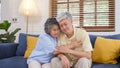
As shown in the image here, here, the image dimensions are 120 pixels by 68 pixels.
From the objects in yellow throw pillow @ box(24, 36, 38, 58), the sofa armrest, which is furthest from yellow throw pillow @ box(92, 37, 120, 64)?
the sofa armrest

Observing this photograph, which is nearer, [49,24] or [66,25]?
[66,25]

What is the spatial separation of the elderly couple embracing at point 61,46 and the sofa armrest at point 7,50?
0.79 m

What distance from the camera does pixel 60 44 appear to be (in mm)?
2369

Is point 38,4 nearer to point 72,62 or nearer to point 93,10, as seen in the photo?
point 93,10

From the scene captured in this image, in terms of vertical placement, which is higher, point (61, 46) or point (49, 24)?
point (49, 24)

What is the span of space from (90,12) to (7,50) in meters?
1.88

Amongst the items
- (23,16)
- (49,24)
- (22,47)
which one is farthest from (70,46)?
(23,16)

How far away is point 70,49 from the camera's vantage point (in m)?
2.26

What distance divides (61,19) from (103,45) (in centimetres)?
70

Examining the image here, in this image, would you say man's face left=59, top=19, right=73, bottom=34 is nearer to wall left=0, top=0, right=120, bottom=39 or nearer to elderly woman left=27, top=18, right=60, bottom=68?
elderly woman left=27, top=18, right=60, bottom=68

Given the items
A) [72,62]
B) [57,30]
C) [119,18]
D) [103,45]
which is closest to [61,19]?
[57,30]

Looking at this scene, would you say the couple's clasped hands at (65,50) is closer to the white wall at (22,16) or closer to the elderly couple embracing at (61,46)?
the elderly couple embracing at (61,46)

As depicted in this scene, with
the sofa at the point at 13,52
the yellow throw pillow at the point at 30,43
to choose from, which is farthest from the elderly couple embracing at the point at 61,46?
the yellow throw pillow at the point at 30,43

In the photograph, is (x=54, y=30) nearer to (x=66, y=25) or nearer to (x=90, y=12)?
(x=66, y=25)
